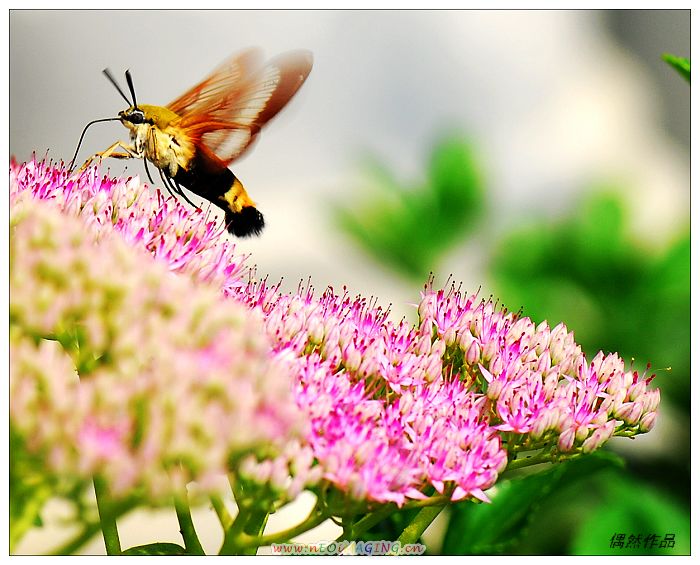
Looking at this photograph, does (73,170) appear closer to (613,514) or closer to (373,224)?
(613,514)

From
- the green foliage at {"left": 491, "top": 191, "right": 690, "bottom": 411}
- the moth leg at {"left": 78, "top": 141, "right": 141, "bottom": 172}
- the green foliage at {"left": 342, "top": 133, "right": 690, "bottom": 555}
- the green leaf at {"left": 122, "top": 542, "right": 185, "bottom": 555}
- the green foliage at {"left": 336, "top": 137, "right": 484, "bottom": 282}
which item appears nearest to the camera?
the green leaf at {"left": 122, "top": 542, "right": 185, "bottom": 555}

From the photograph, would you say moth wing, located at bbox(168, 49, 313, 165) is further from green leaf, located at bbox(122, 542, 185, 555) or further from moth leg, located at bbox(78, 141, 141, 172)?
green leaf, located at bbox(122, 542, 185, 555)

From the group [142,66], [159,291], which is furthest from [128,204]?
[142,66]

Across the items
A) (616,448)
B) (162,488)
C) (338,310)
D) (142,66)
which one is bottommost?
(616,448)

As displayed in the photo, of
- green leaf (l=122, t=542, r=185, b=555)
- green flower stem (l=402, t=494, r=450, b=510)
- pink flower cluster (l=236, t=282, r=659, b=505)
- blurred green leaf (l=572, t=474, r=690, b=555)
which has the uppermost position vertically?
pink flower cluster (l=236, t=282, r=659, b=505)

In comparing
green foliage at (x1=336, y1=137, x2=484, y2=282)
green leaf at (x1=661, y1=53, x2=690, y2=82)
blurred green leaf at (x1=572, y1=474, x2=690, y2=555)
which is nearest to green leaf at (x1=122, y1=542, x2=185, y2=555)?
blurred green leaf at (x1=572, y1=474, x2=690, y2=555)

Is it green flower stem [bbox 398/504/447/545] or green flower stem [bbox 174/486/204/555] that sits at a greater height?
green flower stem [bbox 398/504/447/545]
